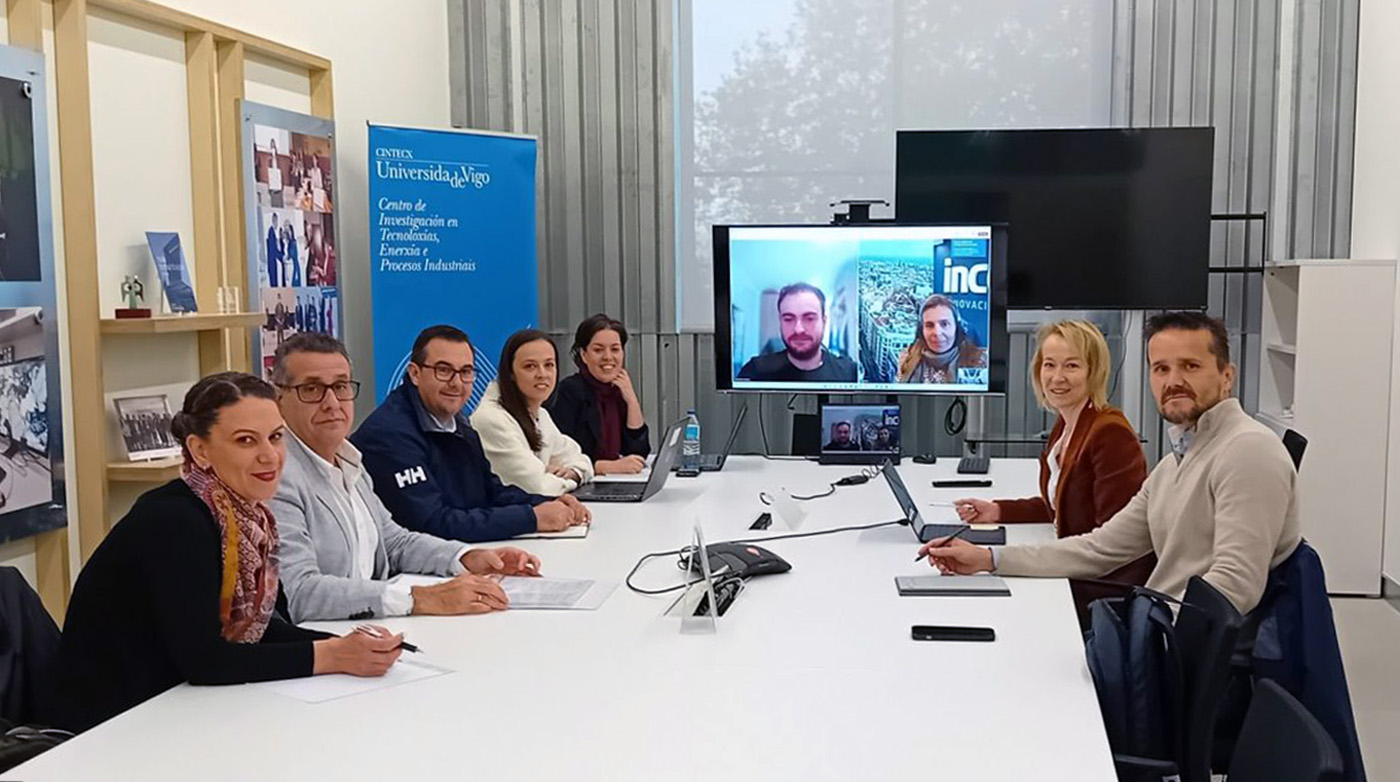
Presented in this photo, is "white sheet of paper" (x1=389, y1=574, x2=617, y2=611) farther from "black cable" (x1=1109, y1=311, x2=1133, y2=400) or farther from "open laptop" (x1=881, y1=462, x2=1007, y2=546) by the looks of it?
"black cable" (x1=1109, y1=311, x2=1133, y2=400)

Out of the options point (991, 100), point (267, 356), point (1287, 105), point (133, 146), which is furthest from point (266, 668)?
point (1287, 105)

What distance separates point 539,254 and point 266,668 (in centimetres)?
477

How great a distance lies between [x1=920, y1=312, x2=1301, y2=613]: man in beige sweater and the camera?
258 centimetres

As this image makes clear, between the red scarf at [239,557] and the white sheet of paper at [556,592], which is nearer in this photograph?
the red scarf at [239,557]

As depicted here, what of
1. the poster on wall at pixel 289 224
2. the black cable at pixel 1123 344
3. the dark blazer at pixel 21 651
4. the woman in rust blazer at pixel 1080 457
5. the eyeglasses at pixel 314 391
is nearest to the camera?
the dark blazer at pixel 21 651

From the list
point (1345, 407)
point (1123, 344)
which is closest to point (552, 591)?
point (1345, 407)

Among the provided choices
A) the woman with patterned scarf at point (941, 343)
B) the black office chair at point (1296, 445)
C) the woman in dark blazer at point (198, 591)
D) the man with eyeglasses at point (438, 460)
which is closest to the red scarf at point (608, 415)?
the woman with patterned scarf at point (941, 343)

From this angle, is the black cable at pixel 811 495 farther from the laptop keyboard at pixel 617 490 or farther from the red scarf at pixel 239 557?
the red scarf at pixel 239 557

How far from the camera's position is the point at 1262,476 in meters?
2.62

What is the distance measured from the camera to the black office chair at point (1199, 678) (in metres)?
2.06

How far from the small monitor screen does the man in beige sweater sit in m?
1.65

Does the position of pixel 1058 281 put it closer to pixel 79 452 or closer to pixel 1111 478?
pixel 1111 478

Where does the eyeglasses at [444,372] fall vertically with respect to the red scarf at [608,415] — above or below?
above

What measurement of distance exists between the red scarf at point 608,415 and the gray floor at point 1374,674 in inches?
103
